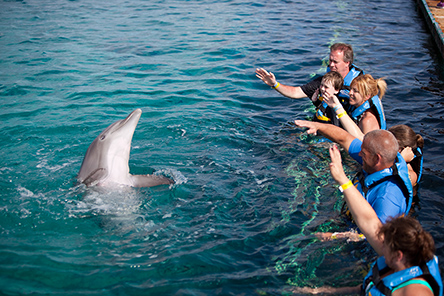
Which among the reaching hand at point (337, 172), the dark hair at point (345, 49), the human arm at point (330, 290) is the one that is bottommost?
the human arm at point (330, 290)

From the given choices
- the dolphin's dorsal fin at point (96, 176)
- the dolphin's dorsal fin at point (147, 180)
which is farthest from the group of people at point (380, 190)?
the dolphin's dorsal fin at point (96, 176)

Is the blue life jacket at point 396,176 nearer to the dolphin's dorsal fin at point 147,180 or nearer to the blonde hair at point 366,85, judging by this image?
the blonde hair at point 366,85

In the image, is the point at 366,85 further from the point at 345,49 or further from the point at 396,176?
the point at 396,176

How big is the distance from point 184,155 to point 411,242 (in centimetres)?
460

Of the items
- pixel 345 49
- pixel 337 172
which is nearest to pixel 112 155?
pixel 337 172

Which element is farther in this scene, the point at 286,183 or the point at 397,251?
the point at 286,183

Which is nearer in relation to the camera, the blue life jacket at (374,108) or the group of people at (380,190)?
the group of people at (380,190)

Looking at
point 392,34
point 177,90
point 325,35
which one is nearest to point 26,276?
point 177,90

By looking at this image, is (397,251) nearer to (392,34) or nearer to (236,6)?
(392,34)

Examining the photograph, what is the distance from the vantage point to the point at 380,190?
420cm

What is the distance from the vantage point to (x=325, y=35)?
15.8 m

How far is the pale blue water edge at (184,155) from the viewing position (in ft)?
14.6

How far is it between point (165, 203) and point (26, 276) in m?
1.98

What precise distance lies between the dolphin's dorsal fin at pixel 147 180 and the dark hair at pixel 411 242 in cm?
346
